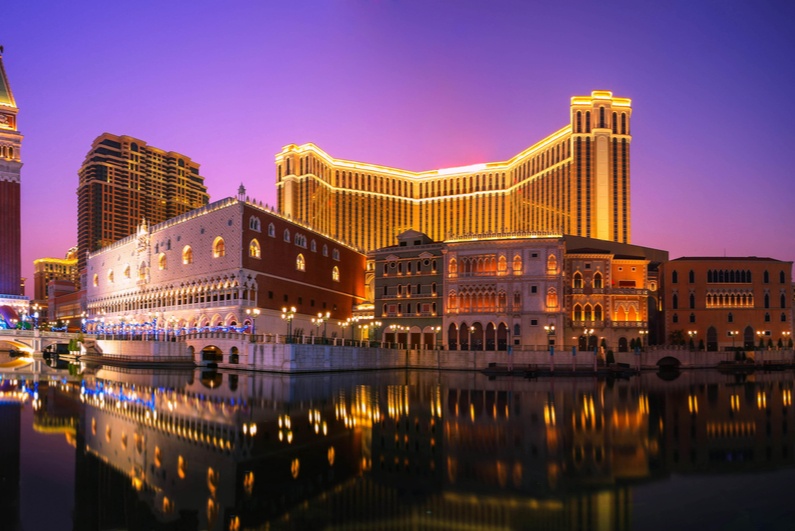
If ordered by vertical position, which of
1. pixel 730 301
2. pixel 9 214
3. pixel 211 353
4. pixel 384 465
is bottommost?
pixel 211 353

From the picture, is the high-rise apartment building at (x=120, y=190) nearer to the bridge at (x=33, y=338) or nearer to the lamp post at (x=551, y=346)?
the bridge at (x=33, y=338)

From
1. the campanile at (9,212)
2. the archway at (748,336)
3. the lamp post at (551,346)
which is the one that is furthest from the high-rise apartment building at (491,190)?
the campanile at (9,212)

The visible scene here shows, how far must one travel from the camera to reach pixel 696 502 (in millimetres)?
11359

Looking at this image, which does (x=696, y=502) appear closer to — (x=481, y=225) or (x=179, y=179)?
(x=481, y=225)

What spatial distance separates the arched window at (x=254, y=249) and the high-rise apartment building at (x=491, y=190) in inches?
2291

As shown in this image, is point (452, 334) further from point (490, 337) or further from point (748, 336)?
point (748, 336)

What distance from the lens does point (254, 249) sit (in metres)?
58.2

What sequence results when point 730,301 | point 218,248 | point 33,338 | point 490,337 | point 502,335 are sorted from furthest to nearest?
point 730,301 < point 33,338 < point 490,337 < point 502,335 < point 218,248

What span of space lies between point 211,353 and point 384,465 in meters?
45.0

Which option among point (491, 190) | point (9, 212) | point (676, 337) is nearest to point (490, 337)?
point (676, 337)

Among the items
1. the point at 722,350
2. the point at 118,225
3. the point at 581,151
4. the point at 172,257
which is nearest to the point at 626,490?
the point at 172,257

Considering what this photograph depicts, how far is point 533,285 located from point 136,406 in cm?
4772

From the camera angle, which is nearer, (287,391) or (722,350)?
(287,391)

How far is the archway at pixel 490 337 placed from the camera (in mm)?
64000
